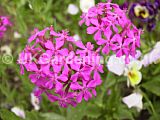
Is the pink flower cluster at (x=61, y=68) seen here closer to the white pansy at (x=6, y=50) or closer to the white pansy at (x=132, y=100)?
the white pansy at (x=132, y=100)

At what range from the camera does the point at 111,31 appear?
1283 mm


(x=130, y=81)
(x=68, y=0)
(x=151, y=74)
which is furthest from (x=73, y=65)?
(x=68, y=0)

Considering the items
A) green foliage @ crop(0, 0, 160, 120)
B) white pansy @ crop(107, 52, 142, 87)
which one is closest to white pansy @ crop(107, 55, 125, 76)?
white pansy @ crop(107, 52, 142, 87)

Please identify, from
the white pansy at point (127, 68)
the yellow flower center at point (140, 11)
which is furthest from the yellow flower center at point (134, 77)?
the yellow flower center at point (140, 11)

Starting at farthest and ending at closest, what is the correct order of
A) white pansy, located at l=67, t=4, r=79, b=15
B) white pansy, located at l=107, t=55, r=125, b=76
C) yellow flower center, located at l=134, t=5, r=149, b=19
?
white pansy, located at l=67, t=4, r=79, b=15 → yellow flower center, located at l=134, t=5, r=149, b=19 → white pansy, located at l=107, t=55, r=125, b=76

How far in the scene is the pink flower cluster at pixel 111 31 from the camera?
1.27 meters

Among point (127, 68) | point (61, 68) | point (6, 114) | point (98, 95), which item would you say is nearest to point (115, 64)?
point (127, 68)

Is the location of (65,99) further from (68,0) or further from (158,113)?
(68,0)

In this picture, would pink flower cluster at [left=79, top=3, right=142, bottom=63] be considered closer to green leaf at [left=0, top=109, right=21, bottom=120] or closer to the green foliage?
the green foliage

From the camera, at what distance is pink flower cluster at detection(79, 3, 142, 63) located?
1.27m

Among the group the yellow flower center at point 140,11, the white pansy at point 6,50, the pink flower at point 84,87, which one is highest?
the yellow flower center at point 140,11

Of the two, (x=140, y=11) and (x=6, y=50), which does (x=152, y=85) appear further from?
(x=6, y=50)

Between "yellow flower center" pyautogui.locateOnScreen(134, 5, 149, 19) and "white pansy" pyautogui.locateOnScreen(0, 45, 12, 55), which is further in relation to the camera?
"white pansy" pyautogui.locateOnScreen(0, 45, 12, 55)

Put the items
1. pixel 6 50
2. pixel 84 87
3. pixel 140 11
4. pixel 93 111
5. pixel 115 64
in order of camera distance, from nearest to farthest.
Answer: pixel 84 87
pixel 115 64
pixel 93 111
pixel 140 11
pixel 6 50
